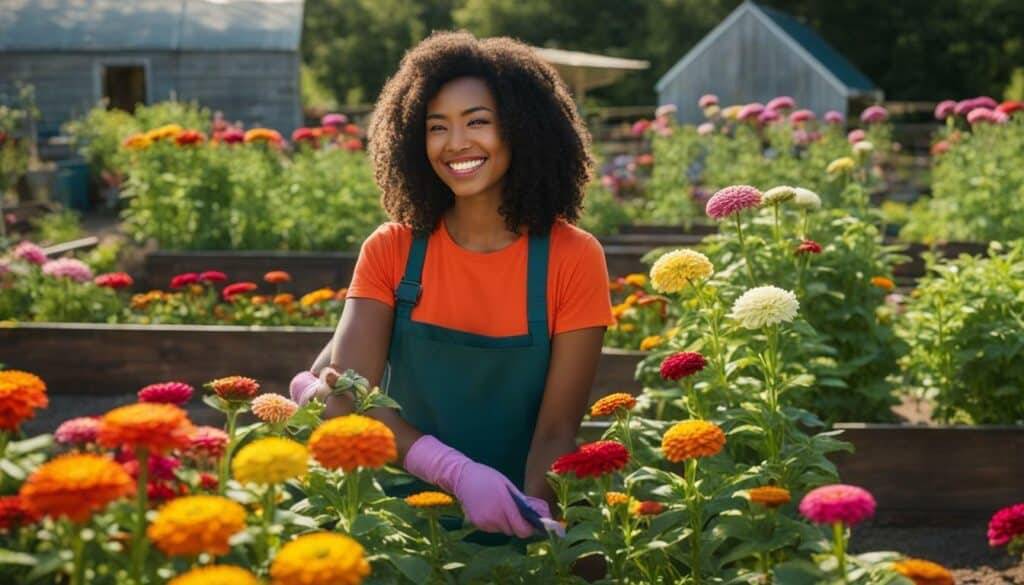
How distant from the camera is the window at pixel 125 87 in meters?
22.4

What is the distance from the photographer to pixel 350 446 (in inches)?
60.4

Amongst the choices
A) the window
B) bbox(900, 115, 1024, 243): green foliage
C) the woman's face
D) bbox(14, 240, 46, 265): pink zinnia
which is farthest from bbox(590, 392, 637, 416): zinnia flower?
the window

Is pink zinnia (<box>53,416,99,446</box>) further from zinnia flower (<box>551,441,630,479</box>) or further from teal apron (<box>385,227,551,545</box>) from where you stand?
teal apron (<box>385,227,551,545</box>)

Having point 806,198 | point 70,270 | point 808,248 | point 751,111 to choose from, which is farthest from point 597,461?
point 751,111

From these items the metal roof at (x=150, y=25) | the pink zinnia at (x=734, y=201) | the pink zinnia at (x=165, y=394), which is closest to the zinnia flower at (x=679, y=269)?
the pink zinnia at (x=734, y=201)

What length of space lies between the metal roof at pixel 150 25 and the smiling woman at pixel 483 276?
1711cm

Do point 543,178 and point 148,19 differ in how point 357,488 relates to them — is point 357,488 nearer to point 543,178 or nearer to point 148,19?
point 543,178

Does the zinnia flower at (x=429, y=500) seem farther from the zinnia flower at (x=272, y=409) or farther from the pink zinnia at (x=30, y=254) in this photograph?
the pink zinnia at (x=30, y=254)

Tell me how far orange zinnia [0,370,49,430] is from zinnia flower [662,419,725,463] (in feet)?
2.89

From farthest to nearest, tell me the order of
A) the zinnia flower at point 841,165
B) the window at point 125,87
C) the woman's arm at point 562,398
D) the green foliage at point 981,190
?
the window at point 125,87, the green foliage at point 981,190, the zinnia flower at point 841,165, the woman's arm at point 562,398

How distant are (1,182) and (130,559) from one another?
1005 cm

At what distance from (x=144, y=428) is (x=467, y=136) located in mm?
1489

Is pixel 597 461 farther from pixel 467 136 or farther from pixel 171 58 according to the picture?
pixel 171 58

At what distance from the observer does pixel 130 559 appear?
1500 mm
